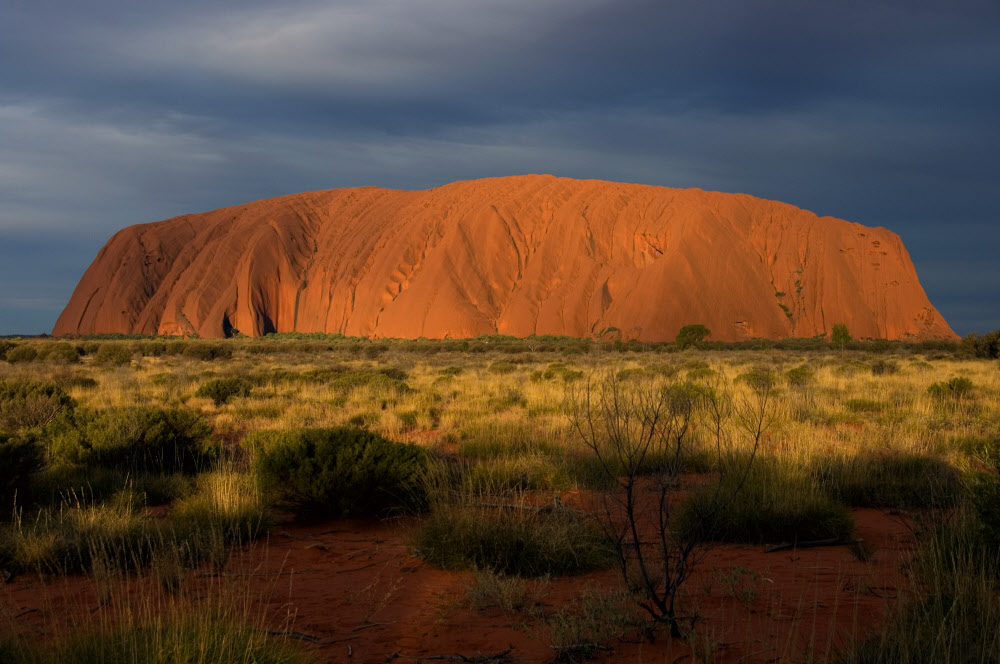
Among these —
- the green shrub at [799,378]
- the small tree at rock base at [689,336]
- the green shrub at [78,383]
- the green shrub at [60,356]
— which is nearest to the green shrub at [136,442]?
the green shrub at [78,383]

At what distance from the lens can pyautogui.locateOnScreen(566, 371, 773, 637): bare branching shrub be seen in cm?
319

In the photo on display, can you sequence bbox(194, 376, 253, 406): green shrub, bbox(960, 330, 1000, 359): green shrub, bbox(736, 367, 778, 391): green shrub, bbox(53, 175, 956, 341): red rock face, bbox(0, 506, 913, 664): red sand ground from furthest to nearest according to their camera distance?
bbox(53, 175, 956, 341): red rock face < bbox(960, 330, 1000, 359): green shrub < bbox(736, 367, 778, 391): green shrub < bbox(194, 376, 253, 406): green shrub < bbox(0, 506, 913, 664): red sand ground

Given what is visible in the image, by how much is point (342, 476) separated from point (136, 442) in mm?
2989

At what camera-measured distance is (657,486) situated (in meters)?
4.68

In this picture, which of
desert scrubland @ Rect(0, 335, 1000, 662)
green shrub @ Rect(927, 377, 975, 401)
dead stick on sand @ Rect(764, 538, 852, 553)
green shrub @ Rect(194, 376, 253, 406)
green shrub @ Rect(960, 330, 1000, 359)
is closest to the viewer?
desert scrubland @ Rect(0, 335, 1000, 662)

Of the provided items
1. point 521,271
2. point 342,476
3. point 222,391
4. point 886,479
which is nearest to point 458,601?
point 342,476

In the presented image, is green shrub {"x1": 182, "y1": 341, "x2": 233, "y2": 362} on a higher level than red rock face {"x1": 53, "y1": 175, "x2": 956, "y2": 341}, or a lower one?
lower

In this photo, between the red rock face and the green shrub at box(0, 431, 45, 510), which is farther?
the red rock face

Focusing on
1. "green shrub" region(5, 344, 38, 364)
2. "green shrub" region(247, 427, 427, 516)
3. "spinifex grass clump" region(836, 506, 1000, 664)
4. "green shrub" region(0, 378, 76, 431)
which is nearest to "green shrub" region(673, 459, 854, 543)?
"spinifex grass clump" region(836, 506, 1000, 664)

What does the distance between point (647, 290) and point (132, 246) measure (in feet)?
197

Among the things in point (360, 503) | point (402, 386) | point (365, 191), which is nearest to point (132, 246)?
point (365, 191)

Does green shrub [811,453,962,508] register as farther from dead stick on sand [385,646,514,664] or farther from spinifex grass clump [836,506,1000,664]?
dead stick on sand [385,646,514,664]

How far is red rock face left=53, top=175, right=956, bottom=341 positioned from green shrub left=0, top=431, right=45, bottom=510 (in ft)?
173

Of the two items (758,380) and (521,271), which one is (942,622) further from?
(521,271)
